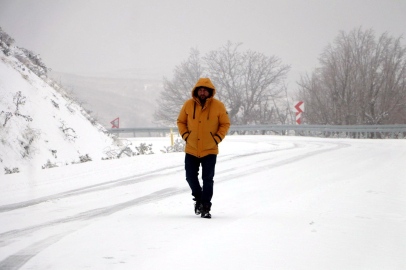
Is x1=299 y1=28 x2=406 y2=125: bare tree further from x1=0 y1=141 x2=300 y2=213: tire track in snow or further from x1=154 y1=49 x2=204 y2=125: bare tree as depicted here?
x1=0 y1=141 x2=300 y2=213: tire track in snow

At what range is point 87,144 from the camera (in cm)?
1623

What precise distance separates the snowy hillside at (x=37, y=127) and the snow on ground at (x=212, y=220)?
211 centimetres

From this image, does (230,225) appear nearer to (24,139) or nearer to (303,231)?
(303,231)

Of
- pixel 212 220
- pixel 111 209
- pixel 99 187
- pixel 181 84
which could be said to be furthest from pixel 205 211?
pixel 181 84

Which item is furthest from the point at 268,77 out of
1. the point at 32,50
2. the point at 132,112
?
the point at 132,112

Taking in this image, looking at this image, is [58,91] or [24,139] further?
[58,91]

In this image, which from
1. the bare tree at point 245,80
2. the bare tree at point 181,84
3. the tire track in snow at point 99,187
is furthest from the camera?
the bare tree at point 181,84

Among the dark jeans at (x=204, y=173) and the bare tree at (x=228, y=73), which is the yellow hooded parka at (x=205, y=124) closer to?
the dark jeans at (x=204, y=173)

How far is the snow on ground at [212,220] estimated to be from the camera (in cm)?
390

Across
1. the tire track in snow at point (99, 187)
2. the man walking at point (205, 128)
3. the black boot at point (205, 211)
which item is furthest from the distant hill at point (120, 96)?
the black boot at point (205, 211)

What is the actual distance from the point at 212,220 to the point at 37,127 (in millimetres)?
10206

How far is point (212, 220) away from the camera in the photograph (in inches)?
225

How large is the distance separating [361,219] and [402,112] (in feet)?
104

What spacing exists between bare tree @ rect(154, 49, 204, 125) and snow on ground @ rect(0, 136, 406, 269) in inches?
1450
